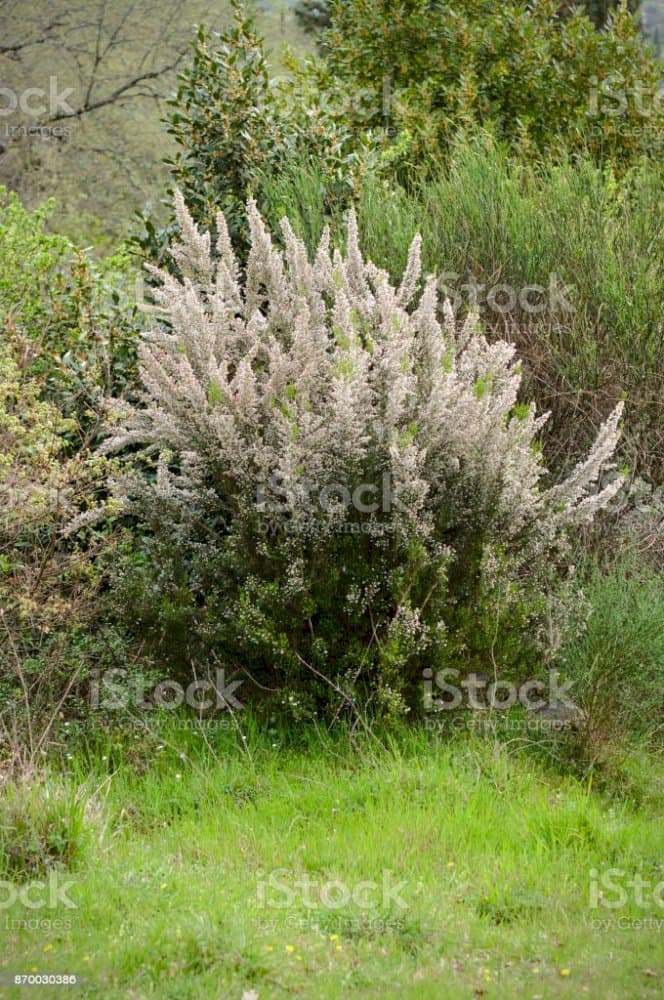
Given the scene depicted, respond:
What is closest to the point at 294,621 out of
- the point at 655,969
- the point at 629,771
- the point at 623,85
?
the point at 629,771

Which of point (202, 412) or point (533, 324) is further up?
point (533, 324)

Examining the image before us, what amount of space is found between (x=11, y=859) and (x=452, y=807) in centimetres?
178

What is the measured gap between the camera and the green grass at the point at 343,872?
378cm

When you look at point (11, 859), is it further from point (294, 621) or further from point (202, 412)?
point (202, 412)

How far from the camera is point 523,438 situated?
5684 millimetres

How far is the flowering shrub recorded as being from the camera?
17.8ft
